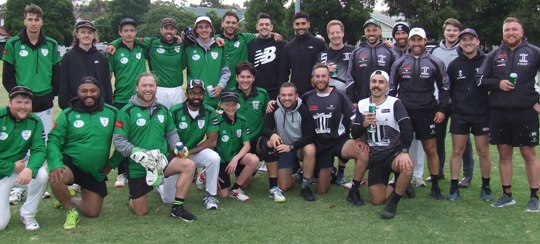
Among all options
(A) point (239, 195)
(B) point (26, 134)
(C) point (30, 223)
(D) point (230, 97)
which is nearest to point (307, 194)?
(A) point (239, 195)

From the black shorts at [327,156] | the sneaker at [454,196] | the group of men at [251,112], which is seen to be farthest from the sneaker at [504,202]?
the black shorts at [327,156]

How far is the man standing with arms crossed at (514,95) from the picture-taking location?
19.1ft

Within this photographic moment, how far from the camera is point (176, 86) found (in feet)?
24.4

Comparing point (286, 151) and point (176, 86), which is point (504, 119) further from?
point (176, 86)

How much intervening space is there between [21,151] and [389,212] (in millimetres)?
4026

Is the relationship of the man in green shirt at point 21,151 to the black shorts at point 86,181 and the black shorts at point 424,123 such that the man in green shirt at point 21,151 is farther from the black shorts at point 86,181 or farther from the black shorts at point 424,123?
the black shorts at point 424,123

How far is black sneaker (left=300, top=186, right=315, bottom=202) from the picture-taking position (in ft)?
21.5

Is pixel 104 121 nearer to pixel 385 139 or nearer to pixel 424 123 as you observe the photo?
pixel 385 139

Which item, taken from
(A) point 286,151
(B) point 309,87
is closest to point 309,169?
(A) point 286,151

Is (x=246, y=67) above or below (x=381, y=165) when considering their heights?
above

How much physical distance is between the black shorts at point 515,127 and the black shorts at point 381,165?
1.18 m

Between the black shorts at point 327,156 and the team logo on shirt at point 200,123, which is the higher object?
the team logo on shirt at point 200,123

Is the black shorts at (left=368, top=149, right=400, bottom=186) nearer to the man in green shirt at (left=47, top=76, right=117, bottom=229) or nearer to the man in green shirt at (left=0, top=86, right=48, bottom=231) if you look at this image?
the man in green shirt at (left=47, top=76, right=117, bottom=229)

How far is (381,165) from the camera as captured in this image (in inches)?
245
